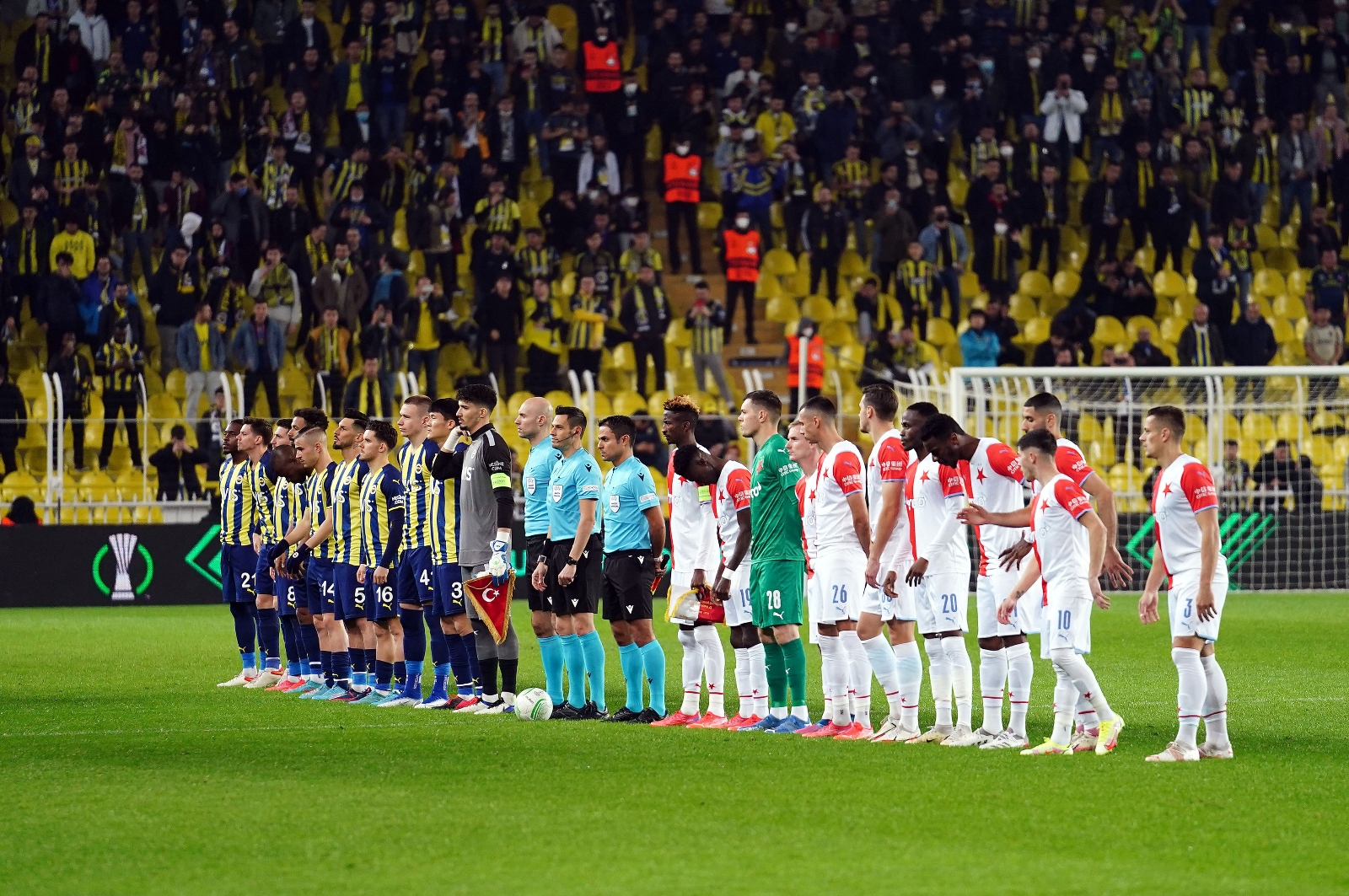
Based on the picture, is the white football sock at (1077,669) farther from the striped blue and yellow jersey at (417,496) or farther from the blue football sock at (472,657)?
the striped blue and yellow jersey at (417,496)

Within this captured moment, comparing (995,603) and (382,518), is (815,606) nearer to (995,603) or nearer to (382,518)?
(995,603)

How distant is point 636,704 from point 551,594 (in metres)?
0.89

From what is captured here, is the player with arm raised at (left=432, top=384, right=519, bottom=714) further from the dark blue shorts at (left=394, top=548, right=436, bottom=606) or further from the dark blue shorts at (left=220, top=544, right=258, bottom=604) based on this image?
the dark blue shorts at (left=220, top=544, right=258, bottom=604)

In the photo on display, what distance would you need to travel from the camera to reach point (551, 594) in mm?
11555

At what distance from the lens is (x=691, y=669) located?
11594 mm

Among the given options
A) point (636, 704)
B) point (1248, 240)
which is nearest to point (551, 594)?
point (636, 704)

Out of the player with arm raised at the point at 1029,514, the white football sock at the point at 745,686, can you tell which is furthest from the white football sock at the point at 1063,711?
the white football sock at the point at 745,686

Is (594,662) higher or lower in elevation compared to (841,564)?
lower

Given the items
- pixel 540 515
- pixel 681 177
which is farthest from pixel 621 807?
pixel 681 177

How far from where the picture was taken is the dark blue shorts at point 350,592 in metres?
12.9

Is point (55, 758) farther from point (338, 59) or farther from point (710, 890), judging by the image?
point (338, 59)

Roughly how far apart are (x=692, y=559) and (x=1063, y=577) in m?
2.75

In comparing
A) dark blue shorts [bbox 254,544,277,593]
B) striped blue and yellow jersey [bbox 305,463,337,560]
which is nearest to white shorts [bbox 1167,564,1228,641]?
striped blue and yellow jersey [bbox 305,463,337,560]

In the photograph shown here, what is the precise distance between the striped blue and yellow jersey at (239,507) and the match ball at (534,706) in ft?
12.8
